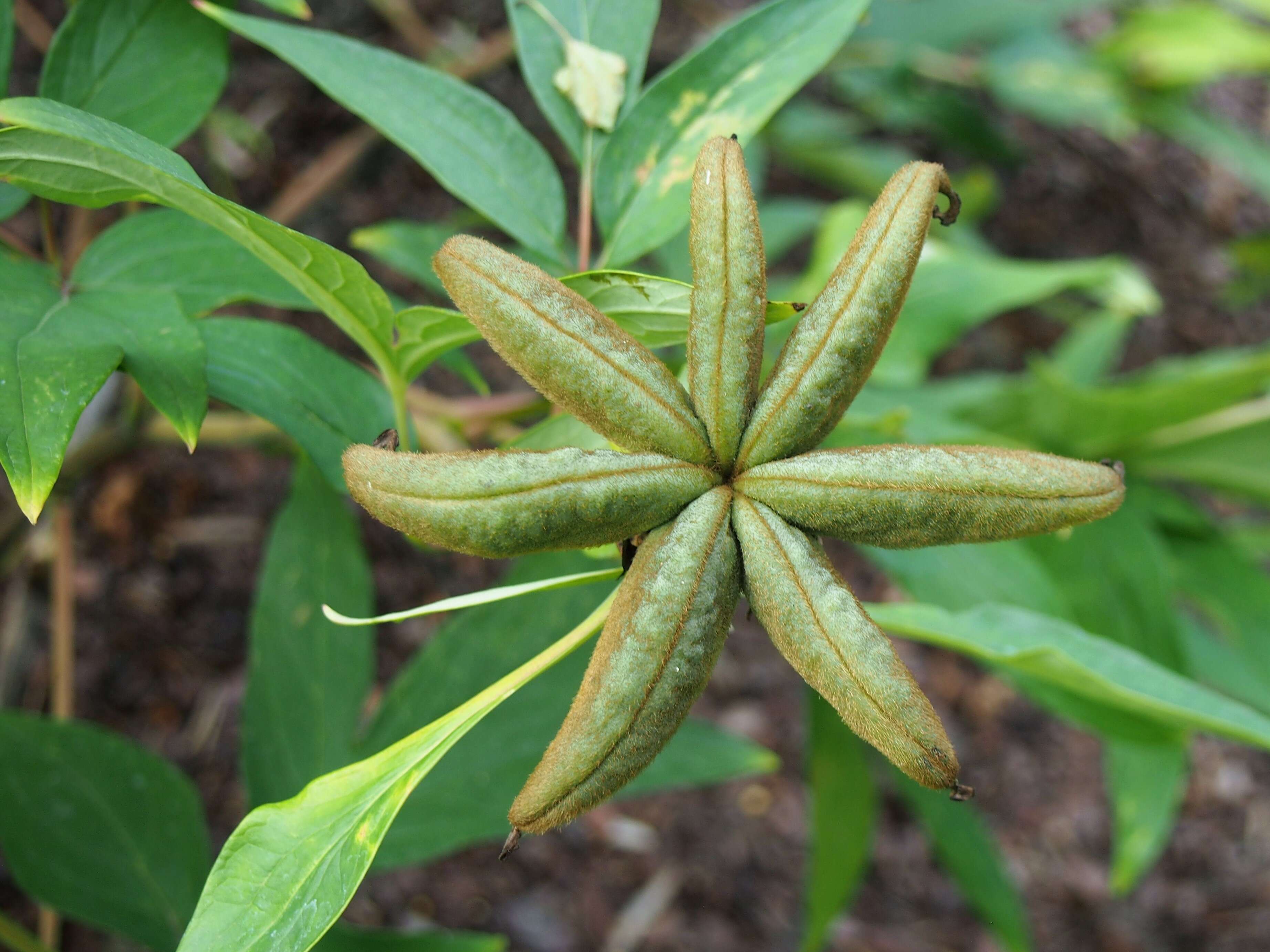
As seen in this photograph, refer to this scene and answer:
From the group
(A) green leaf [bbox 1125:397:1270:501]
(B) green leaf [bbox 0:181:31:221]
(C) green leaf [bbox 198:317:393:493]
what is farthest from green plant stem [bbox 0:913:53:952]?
(A) green leaf [bbox 1125:397:1270:501]

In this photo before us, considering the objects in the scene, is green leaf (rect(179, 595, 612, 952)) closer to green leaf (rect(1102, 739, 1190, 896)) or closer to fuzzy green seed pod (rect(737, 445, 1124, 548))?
fuzzy green seed pod (rect(737, 445, 1124, 548))

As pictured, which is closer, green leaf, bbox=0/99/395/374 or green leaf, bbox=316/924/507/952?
green leaf, bbox=0/99/395/374

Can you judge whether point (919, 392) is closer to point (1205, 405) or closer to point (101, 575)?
point (1205, 405)

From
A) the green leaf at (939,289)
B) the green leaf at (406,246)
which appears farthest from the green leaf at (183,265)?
the green leaf at (939,289)

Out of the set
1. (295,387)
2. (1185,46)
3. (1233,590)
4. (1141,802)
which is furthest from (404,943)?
(1185,46)

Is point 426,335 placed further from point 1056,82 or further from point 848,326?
point 1056,82

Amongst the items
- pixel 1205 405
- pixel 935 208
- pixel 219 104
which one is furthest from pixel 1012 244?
pixel 935 208

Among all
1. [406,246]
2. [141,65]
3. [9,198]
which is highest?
[141,65]
